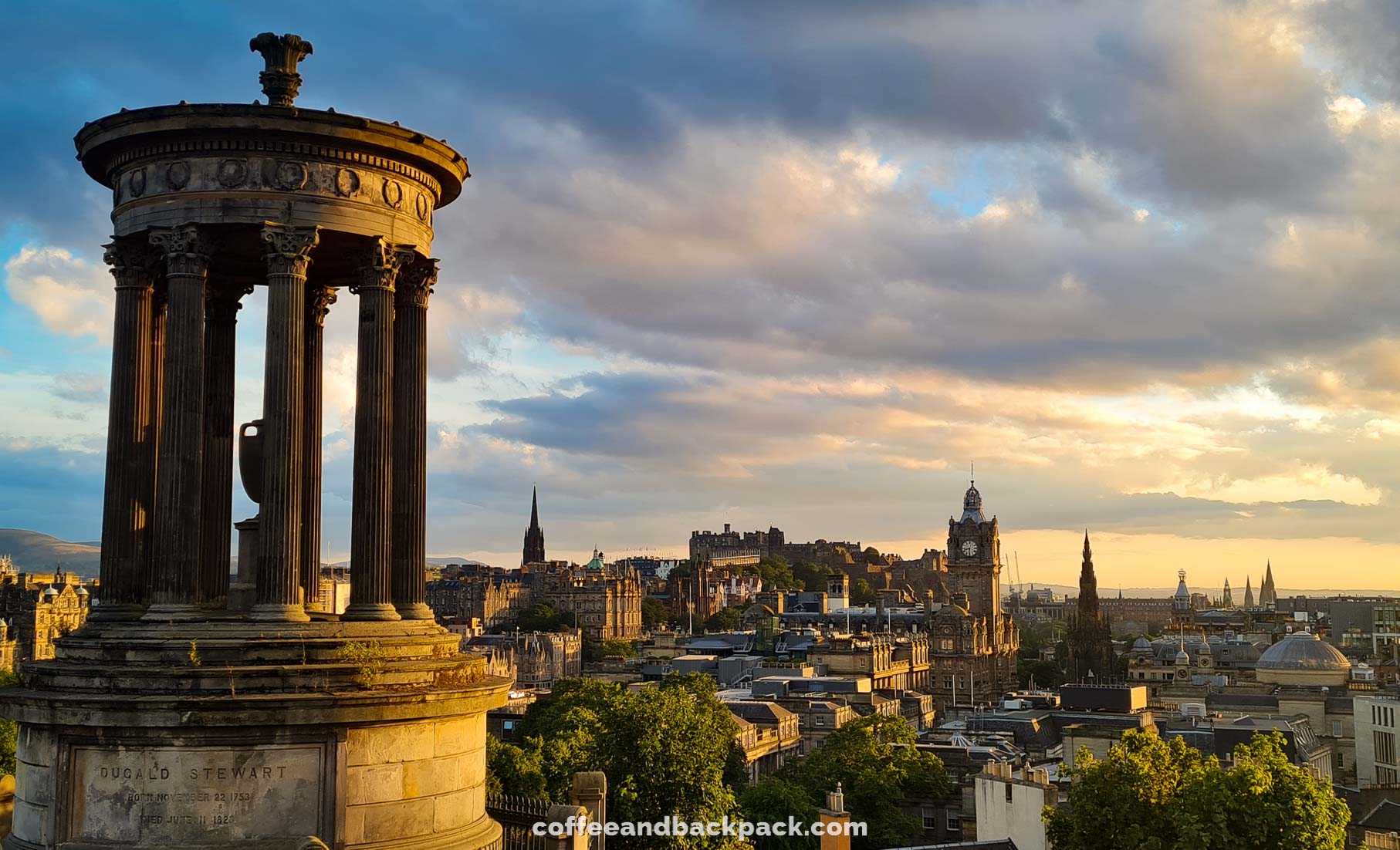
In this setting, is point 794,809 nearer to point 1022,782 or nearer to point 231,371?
point 1022,782

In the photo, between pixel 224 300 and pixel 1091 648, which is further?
pixel 1091 648

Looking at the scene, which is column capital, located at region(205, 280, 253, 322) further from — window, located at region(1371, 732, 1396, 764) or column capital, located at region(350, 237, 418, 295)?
window, located at region(1371, 732, 1396, 764)

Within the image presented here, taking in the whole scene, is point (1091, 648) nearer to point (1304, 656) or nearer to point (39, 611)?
point (1304, 656)

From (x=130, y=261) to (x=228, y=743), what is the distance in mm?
7597

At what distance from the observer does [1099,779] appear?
39.4m

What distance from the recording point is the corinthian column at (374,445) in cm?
1880

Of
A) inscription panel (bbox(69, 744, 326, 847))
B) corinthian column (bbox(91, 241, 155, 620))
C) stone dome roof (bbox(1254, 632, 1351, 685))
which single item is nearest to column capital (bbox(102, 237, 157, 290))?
corinthian column (bbox(91, 241, 155, 620))

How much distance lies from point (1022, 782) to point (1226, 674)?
121 meters

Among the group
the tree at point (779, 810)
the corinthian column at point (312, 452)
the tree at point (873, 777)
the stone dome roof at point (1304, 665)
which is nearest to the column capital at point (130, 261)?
the corinthian column at point (312, 452)

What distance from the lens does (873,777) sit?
7119 cm

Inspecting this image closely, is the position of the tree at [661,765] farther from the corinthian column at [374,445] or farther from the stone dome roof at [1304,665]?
the stone dome roof at [1304,665]

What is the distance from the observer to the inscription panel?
53.5 ft

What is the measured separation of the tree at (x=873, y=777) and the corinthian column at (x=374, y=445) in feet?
180

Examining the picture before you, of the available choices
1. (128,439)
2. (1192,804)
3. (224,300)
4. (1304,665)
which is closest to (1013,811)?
(1192,804)
